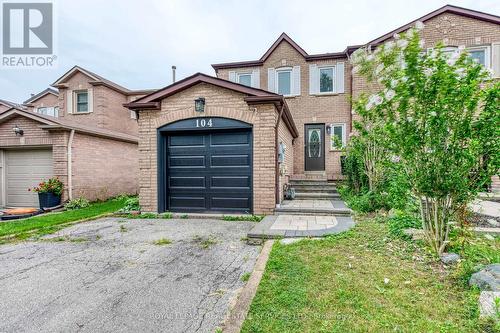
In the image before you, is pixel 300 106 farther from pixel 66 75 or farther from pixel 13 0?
pixel 66 75

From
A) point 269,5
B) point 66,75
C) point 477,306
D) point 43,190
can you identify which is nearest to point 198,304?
point 477,306

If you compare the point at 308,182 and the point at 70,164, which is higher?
the point at 70,164

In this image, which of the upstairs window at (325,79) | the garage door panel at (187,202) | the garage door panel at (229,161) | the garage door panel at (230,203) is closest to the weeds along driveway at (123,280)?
the garage door panel at (230,203)

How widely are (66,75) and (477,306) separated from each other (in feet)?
65.1

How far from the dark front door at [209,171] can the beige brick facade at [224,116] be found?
0.31 metres

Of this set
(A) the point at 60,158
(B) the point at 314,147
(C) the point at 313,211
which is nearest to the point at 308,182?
(B) the point at 314,147

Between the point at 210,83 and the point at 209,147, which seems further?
the point at 209,147

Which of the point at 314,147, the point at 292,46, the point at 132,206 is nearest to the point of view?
the point at 132,206

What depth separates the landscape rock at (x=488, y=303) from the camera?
2.05 meters

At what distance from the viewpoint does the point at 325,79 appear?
39.7 feet

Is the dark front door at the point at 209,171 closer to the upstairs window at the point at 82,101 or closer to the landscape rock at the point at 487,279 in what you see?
the landscape rock at the point at 487,279

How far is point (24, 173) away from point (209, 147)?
25.7 ft

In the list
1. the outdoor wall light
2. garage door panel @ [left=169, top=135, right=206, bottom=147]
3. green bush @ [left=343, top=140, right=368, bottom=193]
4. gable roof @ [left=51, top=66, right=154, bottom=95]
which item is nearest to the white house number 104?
garage door panel @ [left=169, top=135, right=206, bottom=147]

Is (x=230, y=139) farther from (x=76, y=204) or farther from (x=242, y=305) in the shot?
(x=76, y=204)
